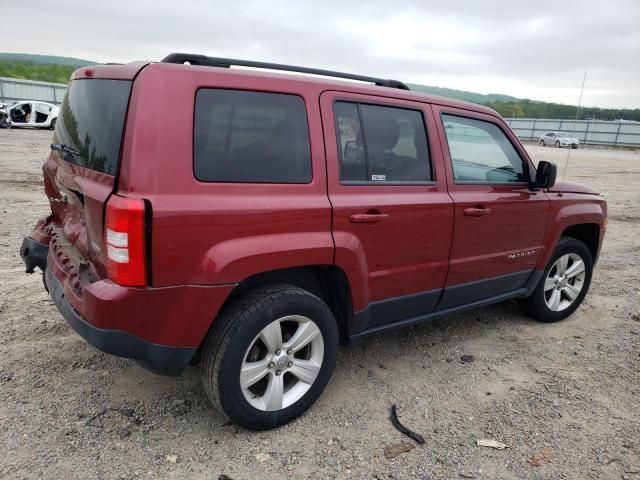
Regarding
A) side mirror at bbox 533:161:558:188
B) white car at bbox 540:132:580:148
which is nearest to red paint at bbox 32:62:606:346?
side mirror at bbox 533:161:558:188

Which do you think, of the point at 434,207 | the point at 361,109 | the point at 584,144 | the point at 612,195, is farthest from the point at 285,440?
the point at 584,144

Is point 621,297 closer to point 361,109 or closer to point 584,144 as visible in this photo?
point 361,109

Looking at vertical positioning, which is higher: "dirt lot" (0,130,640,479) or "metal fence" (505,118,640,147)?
"metal fence" (505,118,640,147)

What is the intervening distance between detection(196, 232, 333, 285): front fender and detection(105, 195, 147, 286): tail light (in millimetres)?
272

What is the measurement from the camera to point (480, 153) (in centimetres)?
364

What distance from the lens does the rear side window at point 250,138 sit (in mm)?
2350

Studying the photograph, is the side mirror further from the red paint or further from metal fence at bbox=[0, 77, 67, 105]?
metal fence at bbox=[0, 77, 67, 105]

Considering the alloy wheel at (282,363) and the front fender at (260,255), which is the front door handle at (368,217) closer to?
the front fender at (260,255)

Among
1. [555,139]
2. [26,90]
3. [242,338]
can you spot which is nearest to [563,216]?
[242,338]

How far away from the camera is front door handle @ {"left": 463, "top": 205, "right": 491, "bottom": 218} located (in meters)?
3.32

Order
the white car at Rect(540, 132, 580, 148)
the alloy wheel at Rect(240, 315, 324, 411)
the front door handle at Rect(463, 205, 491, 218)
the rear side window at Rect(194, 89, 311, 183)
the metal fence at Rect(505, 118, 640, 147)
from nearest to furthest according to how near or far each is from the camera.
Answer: the rear side window at Rect(194, 89, 311, 183) < the alloy wheel at Rect(240, 315, 324, 411) < the front door handle at Rect(463, 205, 491, 218) < the white car at Rect(540, 132, 580, 148) < the metal fence at Rect(505, 118, 640, 147)

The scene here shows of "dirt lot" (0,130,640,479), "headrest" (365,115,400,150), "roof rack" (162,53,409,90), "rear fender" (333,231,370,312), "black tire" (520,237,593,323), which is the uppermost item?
"roof rack" (162,53,409,90)

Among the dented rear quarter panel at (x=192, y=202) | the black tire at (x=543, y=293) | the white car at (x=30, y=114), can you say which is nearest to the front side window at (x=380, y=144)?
the dented rear quarter panel at (x=192, y=202)

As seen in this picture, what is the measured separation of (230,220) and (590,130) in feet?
162
